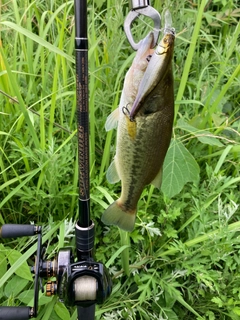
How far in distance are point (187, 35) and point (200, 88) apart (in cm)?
27

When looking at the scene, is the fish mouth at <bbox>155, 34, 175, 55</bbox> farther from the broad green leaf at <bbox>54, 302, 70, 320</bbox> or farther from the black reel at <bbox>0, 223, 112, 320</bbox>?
the broad green leaf at <bbox>54, 302, 70, 320</bbox>

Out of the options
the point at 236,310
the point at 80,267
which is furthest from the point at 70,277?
the point at 236,310

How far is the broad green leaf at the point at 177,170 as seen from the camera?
4.79 feet

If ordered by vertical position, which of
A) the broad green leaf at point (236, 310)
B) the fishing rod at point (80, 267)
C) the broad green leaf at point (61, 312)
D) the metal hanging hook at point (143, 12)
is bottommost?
the broad green leaf at point (236, 310)

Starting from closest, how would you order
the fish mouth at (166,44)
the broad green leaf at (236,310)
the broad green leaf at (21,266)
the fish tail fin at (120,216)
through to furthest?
the fish mouth at (166,44), the fish tail fin at (120,216), the broad green leaf at (21,266), the broad green leaf at (236,310)

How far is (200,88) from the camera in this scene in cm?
193

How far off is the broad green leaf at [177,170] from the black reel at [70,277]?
537 millimetres

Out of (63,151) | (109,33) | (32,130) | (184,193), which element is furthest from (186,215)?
(109,33)

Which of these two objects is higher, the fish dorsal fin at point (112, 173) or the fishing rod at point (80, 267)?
the fish dorsal fin at point (112, 173)

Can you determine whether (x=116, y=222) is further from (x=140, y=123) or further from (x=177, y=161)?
(x=177, y=161)

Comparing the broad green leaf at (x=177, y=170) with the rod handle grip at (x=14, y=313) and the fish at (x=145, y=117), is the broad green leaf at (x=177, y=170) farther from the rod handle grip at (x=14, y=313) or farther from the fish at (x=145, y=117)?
the rod handle grip at (x=14, y=313)

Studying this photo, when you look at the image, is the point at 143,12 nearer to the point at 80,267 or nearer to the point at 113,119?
the point at 113,119

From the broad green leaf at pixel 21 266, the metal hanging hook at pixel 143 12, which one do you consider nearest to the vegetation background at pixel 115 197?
the broad green leaf at pixel 21 266

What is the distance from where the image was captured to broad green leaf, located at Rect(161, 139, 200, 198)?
146 cm
